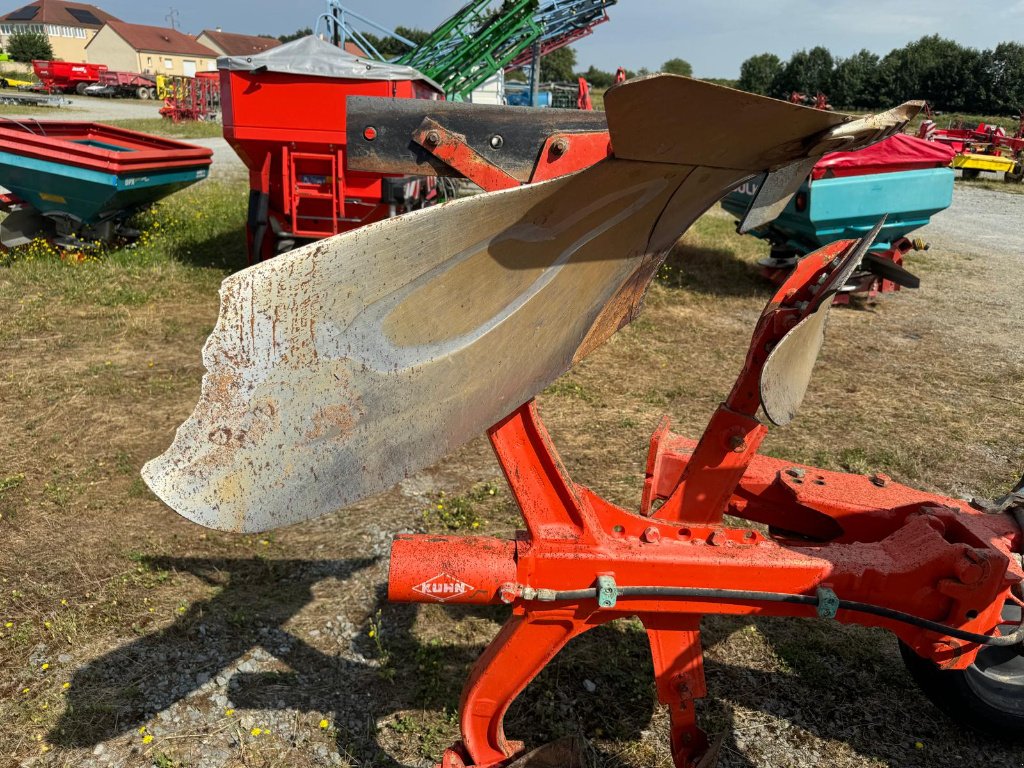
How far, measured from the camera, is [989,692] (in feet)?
7.67

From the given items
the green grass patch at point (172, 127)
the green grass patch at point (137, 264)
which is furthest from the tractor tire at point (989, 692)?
the green grass patch at point (172, 127)

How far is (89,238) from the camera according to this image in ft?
24.4

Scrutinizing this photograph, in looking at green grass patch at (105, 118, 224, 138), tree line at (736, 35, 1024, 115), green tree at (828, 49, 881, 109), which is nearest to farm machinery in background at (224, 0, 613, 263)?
green grass patch at (105, 118, 224, 138)

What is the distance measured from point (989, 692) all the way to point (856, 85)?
1927 inches

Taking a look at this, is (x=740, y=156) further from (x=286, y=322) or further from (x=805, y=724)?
(x=805, y=724)

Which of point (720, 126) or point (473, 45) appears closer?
point (720, 126)

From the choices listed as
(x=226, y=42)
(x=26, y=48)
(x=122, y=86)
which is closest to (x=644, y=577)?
(x=122, y=86)

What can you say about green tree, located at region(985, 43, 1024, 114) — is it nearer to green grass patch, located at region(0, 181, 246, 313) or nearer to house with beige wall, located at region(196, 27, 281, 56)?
green grass patch, located at region(0, 181, 246, 313)

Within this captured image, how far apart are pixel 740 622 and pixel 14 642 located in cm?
263

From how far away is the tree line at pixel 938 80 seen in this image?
39938 millimetres

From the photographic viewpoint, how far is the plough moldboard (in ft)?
4.13

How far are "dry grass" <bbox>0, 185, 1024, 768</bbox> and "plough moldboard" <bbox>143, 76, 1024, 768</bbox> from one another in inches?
23.2

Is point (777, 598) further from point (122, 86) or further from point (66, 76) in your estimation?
point (122, 86)

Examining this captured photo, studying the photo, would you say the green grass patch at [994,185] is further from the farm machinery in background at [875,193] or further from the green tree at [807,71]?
the green tree at [807,71]
